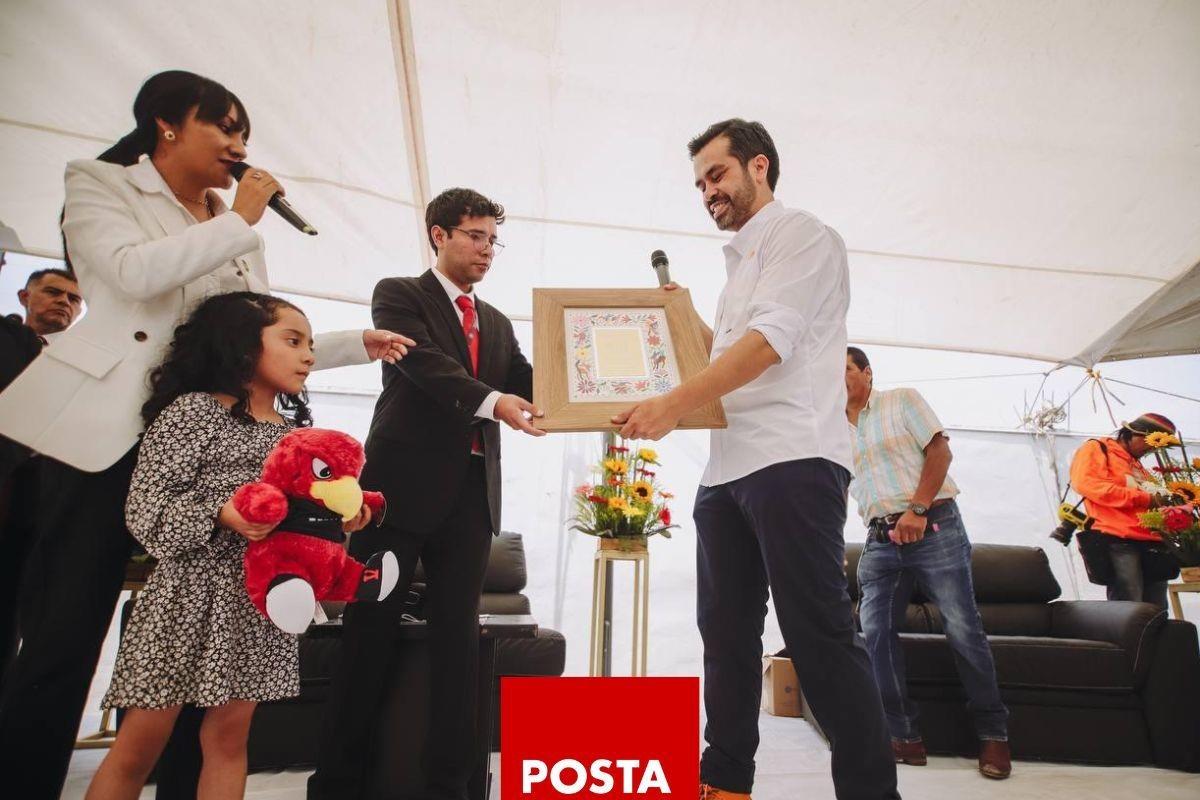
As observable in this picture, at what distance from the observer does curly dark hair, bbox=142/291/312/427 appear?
3.66ft

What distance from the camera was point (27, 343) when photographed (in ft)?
5.03

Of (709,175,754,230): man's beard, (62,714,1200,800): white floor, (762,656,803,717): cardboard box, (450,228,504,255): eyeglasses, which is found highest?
(450,228,504,255): eyeglasses

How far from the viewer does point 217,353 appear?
3.86 feet

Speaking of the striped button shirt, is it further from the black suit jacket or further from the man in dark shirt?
the man in dark shirt

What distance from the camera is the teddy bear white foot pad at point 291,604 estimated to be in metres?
0.99

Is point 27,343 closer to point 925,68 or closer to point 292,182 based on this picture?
point 292,182

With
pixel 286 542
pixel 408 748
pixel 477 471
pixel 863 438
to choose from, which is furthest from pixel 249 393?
pixel 863 438

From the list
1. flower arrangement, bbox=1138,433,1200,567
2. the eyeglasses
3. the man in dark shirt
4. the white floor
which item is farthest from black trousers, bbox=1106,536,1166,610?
the man in dark shirt

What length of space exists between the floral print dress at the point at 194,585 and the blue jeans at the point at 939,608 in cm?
198

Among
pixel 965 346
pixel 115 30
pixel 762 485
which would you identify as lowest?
pixel 762 485

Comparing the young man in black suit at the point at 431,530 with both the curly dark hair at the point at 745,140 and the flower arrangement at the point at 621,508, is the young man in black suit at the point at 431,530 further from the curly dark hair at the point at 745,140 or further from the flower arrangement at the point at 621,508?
the flower arrangement at the point at 621,508

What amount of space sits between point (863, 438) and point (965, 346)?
1.72 metres

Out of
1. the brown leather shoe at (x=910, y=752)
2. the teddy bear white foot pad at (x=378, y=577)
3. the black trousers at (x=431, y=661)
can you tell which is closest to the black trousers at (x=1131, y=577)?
the brown leather shoe at (x=910, y=752)

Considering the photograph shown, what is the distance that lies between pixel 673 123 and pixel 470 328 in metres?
1.42
